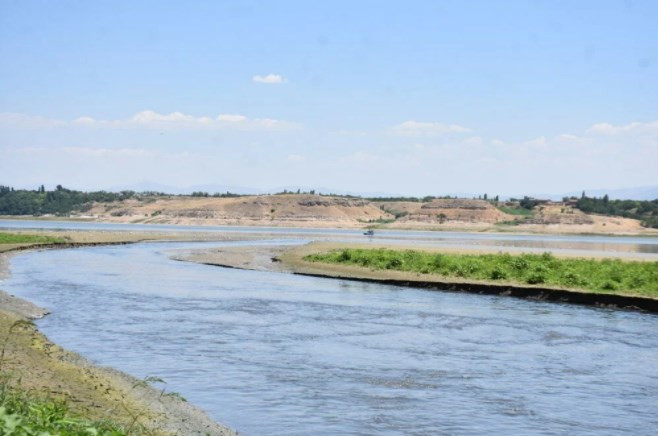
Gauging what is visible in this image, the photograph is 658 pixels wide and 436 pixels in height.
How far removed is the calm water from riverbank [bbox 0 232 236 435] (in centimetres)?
90

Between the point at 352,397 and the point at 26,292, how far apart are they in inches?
1029

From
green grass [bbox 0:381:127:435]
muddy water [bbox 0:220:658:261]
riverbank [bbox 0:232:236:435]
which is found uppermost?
green grass [bbox 0:381:127:435]

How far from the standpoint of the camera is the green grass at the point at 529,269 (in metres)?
42.1

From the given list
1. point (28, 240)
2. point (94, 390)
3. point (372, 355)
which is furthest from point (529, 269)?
point (28, 240)

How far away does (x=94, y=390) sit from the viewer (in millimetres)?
16250

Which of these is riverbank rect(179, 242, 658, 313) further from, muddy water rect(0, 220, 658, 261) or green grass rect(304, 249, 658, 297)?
muddy water rect(0, 220, 658, 261)

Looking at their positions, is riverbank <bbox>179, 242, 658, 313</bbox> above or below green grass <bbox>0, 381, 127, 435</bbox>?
below

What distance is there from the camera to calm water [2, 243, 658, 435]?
16.9 m

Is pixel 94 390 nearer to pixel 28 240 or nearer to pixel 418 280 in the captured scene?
pixel 418 280

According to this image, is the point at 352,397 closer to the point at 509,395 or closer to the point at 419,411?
the point at 419,411

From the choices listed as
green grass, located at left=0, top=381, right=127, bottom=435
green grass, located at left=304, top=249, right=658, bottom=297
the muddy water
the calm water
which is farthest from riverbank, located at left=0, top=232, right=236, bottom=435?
the muddy water

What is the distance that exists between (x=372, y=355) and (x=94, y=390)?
9644 millimetres

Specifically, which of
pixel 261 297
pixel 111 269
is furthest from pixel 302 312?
pixel 111 269

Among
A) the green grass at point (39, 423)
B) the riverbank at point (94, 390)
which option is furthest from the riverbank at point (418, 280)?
the green grass at point (39, 423)
